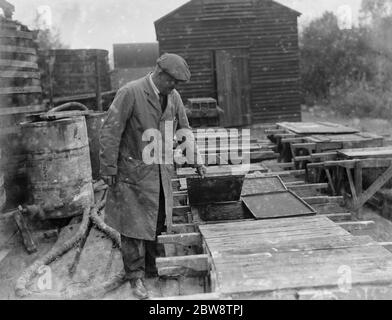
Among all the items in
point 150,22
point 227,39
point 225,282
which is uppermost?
point 150,22

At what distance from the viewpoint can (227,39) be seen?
16922 millimetres

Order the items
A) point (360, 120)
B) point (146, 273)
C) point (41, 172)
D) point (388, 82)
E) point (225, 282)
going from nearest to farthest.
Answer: point (225, 282) < point (146, 273) < point (41, 172) < point (360, 120) < point (388, 82)

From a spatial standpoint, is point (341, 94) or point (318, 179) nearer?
point (318, 179)

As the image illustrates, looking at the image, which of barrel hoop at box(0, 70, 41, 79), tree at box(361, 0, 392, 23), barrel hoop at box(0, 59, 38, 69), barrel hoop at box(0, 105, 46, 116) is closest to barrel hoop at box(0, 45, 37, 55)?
barrel hoop at box(0, 59, 38, 69)

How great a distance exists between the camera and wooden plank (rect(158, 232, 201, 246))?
4059mm

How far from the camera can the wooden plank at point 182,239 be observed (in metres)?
4.06

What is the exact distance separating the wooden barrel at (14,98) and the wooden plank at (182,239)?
Answer: 11.8 ft

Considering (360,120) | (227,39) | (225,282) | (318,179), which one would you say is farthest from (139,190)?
(360,120)

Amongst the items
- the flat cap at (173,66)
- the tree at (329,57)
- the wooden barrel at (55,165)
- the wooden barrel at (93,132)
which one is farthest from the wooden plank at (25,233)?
the tree at (329,57)

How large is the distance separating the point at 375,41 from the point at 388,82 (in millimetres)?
3388

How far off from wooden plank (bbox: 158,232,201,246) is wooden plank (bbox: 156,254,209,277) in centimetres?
51

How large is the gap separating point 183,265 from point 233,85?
14.1m

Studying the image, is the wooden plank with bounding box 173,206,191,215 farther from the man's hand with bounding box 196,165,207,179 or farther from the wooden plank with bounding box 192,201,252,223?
the man's hand with bounding box 196,165,207,179

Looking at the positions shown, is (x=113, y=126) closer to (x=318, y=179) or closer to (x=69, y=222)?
(x=69, y=222)
